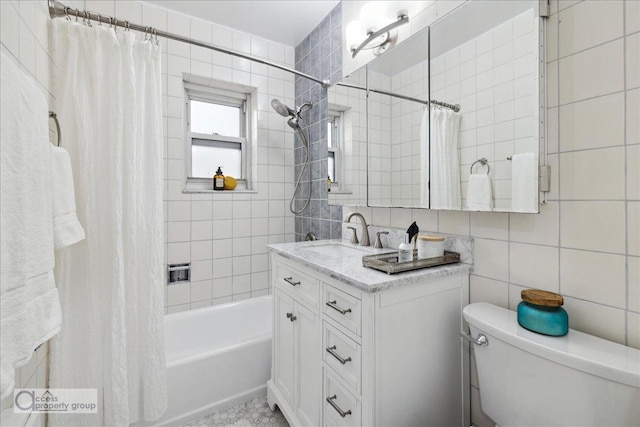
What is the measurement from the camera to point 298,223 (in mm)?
2473

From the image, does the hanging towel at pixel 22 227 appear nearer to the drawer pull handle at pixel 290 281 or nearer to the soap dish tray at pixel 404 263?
the drawer pull handle at pixel 290 281

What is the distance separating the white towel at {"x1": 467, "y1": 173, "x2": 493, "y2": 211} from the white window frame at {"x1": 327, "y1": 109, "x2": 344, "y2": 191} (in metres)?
0.88

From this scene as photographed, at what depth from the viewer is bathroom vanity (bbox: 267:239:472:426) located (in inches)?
36.6

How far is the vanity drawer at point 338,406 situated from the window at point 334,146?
116 cm

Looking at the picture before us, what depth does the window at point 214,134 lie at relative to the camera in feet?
7.48

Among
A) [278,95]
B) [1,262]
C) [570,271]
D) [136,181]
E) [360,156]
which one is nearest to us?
[1,262]

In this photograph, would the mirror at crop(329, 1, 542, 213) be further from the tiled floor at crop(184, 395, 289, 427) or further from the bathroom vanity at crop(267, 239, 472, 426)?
the tiled floor at crop(184, 395, 289, 427)

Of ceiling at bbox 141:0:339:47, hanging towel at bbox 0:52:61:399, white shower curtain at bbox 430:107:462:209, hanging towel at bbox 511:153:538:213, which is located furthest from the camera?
ceiling at bbox 141:0:339:47

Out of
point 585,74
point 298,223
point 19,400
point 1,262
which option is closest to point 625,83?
point 585,74

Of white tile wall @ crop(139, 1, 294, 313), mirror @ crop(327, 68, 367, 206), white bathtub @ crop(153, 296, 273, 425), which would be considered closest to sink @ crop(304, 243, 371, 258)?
mirror @ crop(327, 68, 367, 206)

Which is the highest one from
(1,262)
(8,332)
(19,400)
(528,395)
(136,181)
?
(136,181)

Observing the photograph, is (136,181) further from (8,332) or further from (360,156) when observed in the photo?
(360,156)

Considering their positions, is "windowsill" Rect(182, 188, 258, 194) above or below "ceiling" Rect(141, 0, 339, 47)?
below

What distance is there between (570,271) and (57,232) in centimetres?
169
